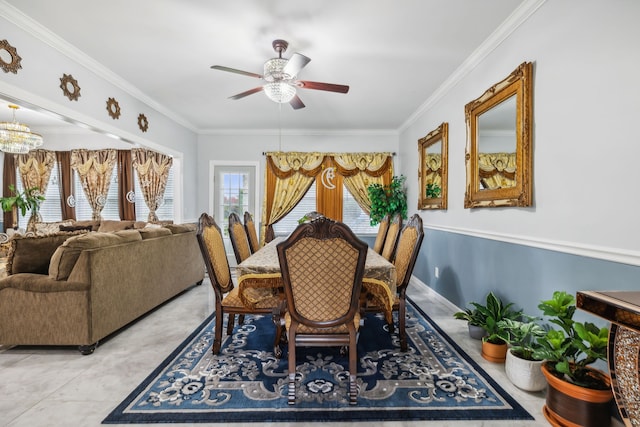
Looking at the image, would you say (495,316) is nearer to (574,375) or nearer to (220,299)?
(574,375)

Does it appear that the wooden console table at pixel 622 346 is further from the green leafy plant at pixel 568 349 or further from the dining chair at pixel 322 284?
the dining chair at pixel 322 284

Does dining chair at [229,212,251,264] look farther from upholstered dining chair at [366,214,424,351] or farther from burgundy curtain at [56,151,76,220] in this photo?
burgundy curtain at [56,151,76,220]

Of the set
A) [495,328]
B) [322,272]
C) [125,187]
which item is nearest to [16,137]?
[125,187]

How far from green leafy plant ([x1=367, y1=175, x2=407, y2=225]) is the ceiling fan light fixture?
112 inches

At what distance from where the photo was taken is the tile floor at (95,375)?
1632mm

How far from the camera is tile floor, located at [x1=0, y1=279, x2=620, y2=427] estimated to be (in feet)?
5.35

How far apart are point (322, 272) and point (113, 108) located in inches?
134

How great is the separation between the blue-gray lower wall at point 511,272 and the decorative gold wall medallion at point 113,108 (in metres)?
4.20

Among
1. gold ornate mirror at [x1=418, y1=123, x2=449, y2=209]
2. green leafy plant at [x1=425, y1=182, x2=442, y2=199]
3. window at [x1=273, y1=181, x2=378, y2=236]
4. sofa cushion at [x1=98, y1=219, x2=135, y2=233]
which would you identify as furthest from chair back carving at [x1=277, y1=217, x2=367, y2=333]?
sofa cushion at [x1=98, y1=219, x2=135, y2=233]

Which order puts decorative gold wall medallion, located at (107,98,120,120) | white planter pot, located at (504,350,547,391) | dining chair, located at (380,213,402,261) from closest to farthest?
white planter pot, located at (504,350,547,391) → dining chair, located at (380,213,402,261) → decorative gold wall medallion, located at (107,98,120,120)

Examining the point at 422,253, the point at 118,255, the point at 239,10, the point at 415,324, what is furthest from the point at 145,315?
the point at 422,253

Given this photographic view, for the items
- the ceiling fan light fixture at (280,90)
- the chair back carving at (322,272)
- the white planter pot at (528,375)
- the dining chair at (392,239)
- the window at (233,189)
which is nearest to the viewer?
the chair back carving at (322,272)

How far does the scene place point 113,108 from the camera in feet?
11.4

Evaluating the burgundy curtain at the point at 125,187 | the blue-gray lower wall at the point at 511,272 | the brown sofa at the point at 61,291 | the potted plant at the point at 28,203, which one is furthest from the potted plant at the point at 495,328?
the potted plant at the point at 28,203
